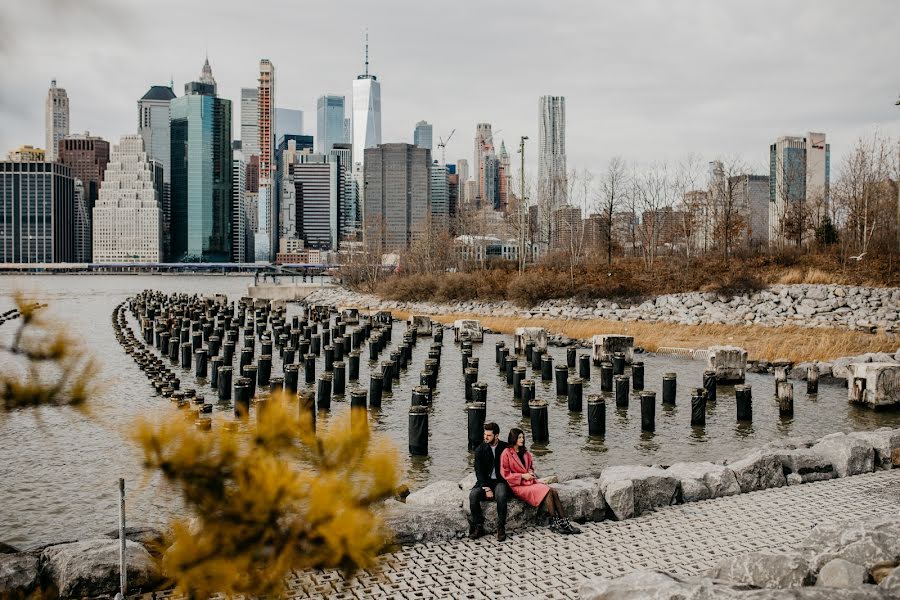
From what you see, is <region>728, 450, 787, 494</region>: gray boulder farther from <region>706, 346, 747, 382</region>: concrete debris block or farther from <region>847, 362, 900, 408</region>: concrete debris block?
<region>706, 346, 747, 382</region>: concrete debris block

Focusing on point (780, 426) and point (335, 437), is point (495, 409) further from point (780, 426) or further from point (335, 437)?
point (335, 437)

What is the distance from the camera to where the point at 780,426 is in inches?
718

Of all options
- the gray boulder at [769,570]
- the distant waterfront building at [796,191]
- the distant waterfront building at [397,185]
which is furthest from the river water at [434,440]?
the distant waterfront building at [397,185]

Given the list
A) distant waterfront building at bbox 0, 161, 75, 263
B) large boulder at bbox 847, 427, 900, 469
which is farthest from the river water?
large boulder at bbox 847, 427, 900, 469

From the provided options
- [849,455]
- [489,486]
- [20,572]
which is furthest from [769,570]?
[20,572]

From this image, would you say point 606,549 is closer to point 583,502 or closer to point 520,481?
point 583,502

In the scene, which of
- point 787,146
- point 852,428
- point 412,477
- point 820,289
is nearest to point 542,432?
point 412,477

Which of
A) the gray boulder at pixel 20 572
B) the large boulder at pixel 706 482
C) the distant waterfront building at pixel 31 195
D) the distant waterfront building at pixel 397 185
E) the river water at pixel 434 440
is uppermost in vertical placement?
the distant waterfront building at pixel 397 185

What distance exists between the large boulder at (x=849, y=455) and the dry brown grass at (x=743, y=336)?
14654mm

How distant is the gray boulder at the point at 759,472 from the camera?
11406mm

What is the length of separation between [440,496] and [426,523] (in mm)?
1159

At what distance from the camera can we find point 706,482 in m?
11.1

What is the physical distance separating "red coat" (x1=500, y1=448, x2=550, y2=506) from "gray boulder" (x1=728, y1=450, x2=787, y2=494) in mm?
3670

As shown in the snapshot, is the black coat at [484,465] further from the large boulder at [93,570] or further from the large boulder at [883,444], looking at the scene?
the large boulder at [883,444]
